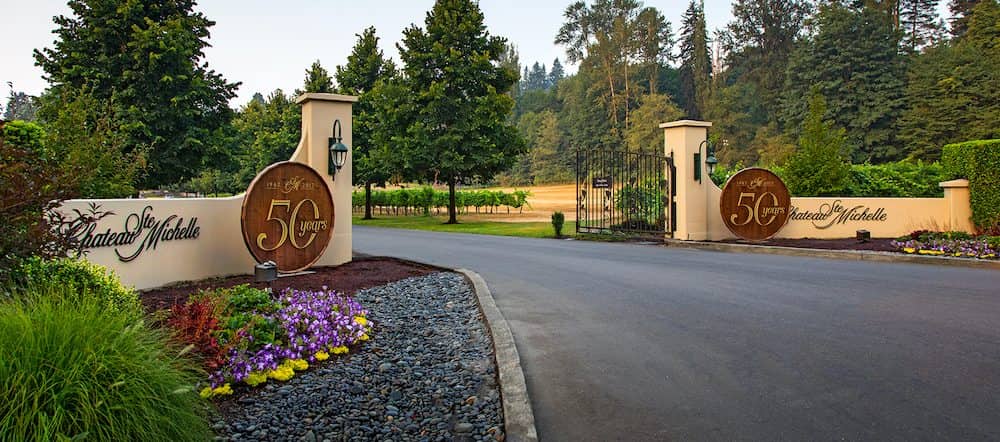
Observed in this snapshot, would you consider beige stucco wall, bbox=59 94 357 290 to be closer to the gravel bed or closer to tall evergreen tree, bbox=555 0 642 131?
the gravel bed

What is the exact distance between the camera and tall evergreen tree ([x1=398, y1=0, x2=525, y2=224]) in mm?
25359

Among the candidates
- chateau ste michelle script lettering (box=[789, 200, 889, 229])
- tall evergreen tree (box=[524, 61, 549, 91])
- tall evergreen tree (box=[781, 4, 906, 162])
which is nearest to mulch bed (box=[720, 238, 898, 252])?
chateau ste michelle script lettering (box=[789, 200, 889, 229])

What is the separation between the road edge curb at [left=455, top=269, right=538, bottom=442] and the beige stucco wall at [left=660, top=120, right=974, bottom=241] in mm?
10046

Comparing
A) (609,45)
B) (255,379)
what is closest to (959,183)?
(255,379)

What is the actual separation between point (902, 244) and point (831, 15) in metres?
40.5

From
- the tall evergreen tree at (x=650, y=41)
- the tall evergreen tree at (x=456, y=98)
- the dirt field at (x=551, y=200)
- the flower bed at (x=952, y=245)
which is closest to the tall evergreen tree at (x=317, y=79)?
the tall evergreen tree at (x=456, y=98)

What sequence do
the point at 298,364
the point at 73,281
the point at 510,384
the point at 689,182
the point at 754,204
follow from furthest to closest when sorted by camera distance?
the point at 689,182 → the point at 754,204 → the point at 73,281 → the point at 298,364 → the point at 510,384

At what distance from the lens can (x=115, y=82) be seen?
21.0 metres

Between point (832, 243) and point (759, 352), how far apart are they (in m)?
11.0

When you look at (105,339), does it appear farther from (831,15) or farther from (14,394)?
(831,15)

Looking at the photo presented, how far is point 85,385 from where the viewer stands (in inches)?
108

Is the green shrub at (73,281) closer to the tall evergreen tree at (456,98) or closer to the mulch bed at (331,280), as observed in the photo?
the mulch bed at (331,280)

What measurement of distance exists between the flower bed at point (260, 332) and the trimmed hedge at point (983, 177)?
15.6m

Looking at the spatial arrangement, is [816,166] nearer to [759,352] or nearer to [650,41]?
[759,352]
